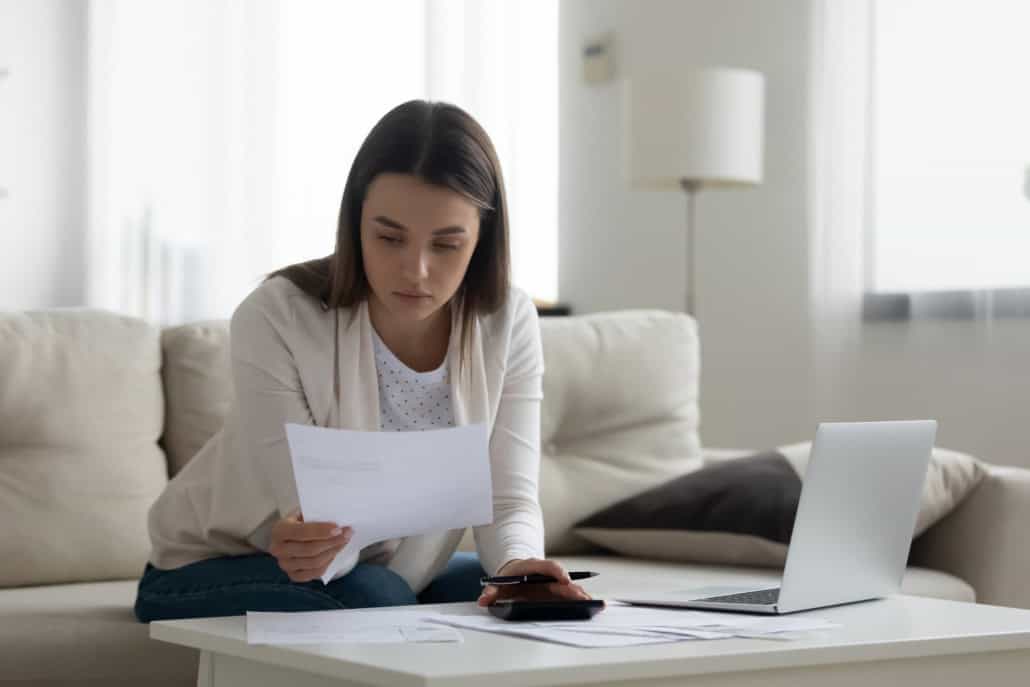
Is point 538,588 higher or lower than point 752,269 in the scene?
lower

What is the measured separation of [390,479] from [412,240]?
37cm

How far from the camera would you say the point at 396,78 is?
4602mm

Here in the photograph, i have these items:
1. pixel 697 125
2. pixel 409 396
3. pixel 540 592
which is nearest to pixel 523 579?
pixel 540 592

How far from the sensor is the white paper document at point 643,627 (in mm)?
1218

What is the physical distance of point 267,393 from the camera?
65.2 inches

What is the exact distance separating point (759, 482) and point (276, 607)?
3.34 ft

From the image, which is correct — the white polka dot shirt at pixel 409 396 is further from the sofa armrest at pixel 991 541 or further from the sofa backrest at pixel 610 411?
the sofa armrest at pixel 991 541

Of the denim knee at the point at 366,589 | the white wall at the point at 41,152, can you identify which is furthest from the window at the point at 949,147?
the white wall at the point at 41,152

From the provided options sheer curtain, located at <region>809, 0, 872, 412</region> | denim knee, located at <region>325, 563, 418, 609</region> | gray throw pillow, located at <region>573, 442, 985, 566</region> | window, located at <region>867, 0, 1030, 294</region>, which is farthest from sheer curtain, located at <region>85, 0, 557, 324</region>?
denim knee, located at <region>325, 563, 418, 609</region>

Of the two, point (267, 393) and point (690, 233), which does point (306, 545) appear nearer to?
point (267, 393)

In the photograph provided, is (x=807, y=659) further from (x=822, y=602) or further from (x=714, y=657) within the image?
(x=822, y=602)

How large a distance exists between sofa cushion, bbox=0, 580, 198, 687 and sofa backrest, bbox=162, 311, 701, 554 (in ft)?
2.27

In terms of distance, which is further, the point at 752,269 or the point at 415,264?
the point at 752,269

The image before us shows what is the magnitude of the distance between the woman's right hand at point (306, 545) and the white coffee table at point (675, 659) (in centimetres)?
9
